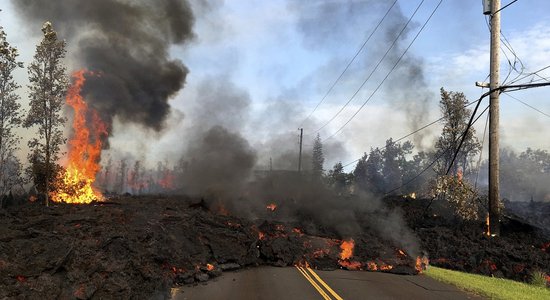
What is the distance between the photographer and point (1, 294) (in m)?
7.22

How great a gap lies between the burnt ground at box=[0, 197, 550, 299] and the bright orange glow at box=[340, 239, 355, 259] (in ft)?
0.85

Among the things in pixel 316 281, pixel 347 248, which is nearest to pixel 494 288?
pixel 316 281

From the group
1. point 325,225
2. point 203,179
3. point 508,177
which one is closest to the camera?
point 325,225

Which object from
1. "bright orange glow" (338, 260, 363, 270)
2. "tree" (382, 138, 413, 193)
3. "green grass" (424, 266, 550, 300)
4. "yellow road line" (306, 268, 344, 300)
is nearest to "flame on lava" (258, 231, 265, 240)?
"yellow road line" (306, 268, 344, 300)

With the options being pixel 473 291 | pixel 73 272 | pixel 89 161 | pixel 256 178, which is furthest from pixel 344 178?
pixel 73 272

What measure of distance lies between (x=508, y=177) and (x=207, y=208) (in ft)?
338

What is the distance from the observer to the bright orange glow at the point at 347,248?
17.0 m

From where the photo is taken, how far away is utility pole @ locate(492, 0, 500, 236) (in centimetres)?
1645

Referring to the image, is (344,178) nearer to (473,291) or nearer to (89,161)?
(89,161)

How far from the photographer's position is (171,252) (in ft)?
44.0

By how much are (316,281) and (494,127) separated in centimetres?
1027

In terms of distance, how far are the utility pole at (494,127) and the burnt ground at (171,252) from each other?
1.70 m

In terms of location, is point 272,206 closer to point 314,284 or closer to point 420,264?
point 420,264

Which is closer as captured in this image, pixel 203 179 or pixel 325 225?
pixel 325 225
